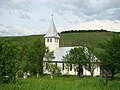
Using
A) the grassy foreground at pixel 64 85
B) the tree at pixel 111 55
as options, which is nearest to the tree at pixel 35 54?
the tree at pixel 111 55

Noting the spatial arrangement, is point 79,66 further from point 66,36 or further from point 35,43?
point 66,36

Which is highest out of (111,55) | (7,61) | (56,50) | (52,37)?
(52,37)

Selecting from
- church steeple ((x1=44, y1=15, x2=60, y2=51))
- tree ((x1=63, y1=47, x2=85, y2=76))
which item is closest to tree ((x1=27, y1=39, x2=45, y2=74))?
tree ((x1=63, y1=47, x2=85, y2=76))

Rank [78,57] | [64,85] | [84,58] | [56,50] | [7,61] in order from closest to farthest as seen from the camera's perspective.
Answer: [64,85] < [7,61] < [84,58] < [78,57] < [56,50]

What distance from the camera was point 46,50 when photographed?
2416 inches

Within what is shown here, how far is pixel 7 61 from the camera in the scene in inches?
1305

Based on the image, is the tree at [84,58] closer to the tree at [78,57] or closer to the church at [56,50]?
the tree at [78,57]

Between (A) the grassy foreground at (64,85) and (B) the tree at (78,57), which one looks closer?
(A) the grassy foreground at (64,85)

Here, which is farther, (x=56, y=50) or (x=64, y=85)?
(x=56, y=50)

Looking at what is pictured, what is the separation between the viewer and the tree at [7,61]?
3177 cm

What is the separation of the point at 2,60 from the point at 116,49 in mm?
19595

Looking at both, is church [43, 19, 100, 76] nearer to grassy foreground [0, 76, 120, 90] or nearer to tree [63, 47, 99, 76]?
tree [63, 47, 99, 76]

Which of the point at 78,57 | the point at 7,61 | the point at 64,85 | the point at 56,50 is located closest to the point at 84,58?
the point at 78,57

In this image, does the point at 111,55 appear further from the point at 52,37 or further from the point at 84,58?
the point at 52,37
